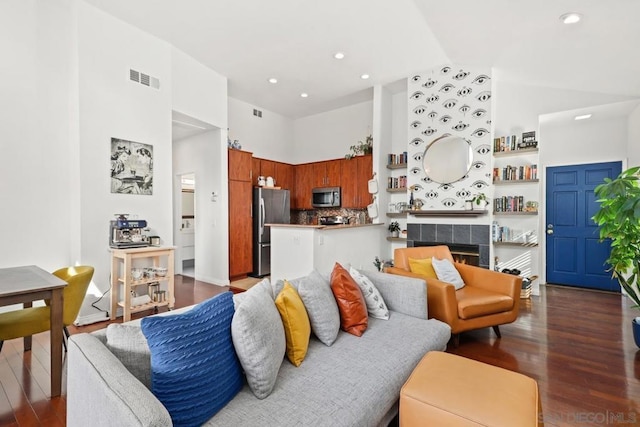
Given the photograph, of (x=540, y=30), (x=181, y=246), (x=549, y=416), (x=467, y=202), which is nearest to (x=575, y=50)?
(x=540, y=30)

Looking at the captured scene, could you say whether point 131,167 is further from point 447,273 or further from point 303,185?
point 447,273

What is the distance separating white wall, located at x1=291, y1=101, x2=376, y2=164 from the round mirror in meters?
1.66

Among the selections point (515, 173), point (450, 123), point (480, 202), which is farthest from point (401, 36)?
point (515, 173)

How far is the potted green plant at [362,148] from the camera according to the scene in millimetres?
5840

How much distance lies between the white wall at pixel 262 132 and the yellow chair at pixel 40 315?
4.06 metres

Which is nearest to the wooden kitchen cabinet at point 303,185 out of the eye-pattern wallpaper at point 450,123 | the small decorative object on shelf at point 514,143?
the eye-pattern wallpaper at point 450,123

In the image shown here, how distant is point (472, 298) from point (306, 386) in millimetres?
2040

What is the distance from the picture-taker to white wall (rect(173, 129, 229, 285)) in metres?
5.17

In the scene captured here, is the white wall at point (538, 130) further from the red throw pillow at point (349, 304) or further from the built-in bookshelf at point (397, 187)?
the red throw pillow at point (349, 304)

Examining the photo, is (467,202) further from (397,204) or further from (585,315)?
(585,315)

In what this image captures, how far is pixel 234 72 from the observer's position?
4879 millimetres

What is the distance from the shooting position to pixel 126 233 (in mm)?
3588

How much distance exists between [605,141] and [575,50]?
238cm

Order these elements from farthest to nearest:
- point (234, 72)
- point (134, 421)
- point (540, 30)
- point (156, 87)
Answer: point (234, 72), point (156, 87), point (540, 30), point (134, 421)
